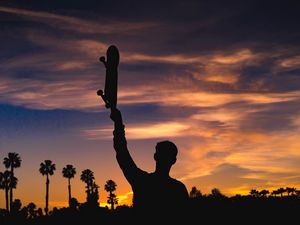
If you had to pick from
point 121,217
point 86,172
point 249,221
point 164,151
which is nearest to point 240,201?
point 249,221

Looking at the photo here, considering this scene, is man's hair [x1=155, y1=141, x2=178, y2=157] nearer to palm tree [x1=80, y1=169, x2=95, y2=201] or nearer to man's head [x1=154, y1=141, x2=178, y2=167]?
man's head [x1=154, y1=141, x2=178, y2=167]

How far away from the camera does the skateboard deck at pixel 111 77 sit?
11.3 ft

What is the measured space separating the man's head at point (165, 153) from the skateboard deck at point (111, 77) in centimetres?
65

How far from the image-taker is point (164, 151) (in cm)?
383

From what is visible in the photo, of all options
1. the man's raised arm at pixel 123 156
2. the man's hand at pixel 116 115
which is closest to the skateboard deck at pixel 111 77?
the man's hand at pixel 116 115

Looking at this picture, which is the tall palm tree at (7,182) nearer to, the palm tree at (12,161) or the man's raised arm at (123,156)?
the palm tree at (12,161)

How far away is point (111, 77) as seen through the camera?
3516 mm

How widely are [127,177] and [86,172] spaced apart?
326 feet

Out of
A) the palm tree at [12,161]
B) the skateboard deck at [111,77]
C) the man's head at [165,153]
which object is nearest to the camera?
the skateboard deck at [111,77]

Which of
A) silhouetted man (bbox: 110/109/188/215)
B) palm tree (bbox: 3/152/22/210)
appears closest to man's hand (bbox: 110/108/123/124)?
silhouetted man (bbox: 110/109/188/215)

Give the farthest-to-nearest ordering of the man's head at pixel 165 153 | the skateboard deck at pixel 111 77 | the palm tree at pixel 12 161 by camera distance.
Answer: the palm tree at pixel 12 161 → the man's head at pixel 165 153 → the skateboard deck at pixel 111 77

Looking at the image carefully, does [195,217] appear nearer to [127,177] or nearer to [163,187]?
[163,187]

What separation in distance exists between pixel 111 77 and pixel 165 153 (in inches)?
34.4

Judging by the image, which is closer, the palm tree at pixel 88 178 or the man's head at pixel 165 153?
the man's head at pixel 165 153
